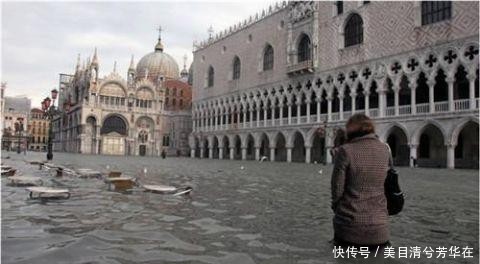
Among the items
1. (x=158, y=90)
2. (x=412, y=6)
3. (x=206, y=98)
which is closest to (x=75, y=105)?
(x=158, y=90)

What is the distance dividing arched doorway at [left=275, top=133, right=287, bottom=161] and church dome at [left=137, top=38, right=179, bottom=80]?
41255 mm

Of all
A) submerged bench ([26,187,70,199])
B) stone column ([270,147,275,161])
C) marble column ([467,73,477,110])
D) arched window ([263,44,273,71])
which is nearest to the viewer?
submerged bench ([26,187,70,199])

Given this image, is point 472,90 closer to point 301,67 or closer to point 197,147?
point 301,67

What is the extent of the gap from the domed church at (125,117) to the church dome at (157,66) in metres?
5.03

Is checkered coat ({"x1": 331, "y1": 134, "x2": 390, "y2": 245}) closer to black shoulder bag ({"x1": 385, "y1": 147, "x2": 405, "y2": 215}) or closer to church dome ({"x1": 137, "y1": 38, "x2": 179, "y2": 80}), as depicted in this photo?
black shoulder bag ({"x1": 385, "y1": 147, "x2": 405, "y2": 215})

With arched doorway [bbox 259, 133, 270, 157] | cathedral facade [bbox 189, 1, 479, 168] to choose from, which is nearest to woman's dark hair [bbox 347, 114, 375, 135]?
cathedral facade [bbox 189, 1, 479, 168]

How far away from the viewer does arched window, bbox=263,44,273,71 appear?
4659cm

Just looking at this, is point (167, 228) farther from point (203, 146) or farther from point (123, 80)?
point (123, 80)

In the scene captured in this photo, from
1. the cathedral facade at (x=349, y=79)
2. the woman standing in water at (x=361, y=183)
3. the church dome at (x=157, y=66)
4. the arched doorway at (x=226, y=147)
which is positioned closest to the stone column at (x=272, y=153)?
the cathedral facade at (x=349, y=79)

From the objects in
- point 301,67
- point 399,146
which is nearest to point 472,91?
point 399,146

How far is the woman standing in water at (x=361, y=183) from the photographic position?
383 centimetres

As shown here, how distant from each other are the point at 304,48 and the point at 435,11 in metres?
14.6

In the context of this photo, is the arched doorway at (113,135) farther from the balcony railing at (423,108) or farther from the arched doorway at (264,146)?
the balcony railing at (423,108)

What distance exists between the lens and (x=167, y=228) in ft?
19.5
